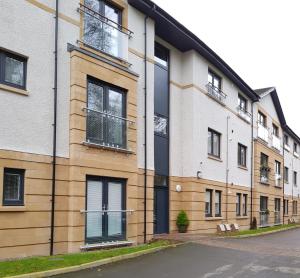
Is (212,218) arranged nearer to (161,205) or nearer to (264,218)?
(161,205)

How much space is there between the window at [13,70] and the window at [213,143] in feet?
39.9

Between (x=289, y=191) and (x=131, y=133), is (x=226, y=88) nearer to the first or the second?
(x=131, y=133)

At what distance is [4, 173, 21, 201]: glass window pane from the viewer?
11.4 m

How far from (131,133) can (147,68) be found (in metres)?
2.93

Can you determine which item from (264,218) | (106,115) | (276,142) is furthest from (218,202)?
(276,142)

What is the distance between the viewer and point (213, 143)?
2300 centimetres

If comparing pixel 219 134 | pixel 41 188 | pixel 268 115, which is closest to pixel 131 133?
pixel 41 188

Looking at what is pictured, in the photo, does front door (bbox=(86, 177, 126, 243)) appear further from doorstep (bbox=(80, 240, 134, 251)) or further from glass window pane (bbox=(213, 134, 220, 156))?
glass window pane (bbox=(213, 134, 220, 156))

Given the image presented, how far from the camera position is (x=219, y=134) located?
2356 centimetres

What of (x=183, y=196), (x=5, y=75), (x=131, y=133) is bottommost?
(x=183, y=196)

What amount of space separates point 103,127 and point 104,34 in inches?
121

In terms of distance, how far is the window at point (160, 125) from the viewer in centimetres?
1897

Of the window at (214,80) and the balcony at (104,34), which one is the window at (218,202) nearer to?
the window at (214,80)

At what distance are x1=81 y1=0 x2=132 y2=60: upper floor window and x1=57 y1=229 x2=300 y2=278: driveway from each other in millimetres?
6672
